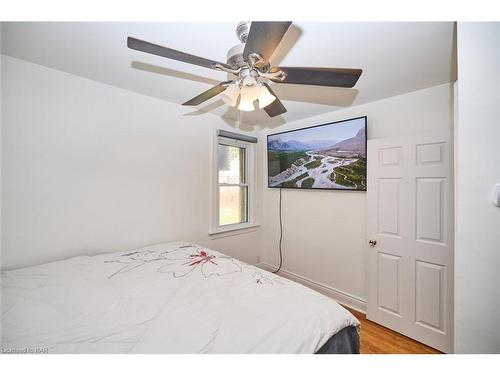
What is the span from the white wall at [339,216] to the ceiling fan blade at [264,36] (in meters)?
1.82

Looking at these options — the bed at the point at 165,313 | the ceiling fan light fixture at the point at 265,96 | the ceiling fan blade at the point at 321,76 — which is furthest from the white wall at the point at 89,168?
the ceiling fan blade at the point at 321,76

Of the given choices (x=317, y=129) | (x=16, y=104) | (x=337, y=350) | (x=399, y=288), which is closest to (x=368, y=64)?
(x=317, y=129)

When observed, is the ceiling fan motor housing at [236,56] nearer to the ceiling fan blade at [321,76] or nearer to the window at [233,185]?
the ceiling fan blade at [321,76]

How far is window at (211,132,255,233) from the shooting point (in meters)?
2.74

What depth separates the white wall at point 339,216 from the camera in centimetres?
189

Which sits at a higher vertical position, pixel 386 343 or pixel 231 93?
pixel 231 93

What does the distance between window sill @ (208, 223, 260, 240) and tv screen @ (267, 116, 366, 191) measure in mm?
721

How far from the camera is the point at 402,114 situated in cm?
200

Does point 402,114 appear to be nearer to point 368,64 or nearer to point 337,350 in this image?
point 368,64

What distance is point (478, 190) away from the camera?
2.71 feet

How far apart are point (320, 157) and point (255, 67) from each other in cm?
178

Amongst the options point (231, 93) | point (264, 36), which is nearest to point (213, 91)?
point (231, 93)

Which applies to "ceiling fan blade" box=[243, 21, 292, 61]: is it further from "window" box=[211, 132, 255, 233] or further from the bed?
"window" box=[211, 132, 255, 233]

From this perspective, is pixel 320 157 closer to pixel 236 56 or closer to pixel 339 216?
pixel 339 216
